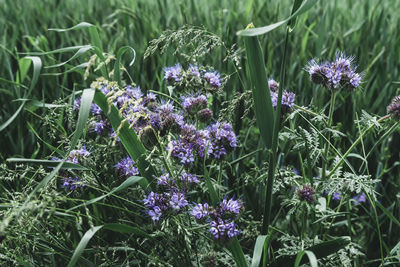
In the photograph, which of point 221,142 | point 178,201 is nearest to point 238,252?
point 178,201

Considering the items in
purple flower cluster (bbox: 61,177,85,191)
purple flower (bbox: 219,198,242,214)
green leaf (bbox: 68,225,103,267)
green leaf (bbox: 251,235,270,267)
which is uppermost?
green leaf (bbox: 68,225,103,267)

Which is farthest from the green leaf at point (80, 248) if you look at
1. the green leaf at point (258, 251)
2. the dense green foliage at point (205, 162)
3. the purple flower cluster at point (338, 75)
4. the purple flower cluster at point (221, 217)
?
the purple flower cluster at point (338, 75)

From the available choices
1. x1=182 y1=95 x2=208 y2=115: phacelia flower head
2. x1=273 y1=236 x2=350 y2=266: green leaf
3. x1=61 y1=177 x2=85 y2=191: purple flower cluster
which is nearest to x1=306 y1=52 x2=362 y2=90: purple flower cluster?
x1=182 y1=95 x2=208 y2=115: phacelia flower head

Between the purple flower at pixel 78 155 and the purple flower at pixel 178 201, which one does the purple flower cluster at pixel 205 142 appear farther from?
the purple flower at pixel 78 155

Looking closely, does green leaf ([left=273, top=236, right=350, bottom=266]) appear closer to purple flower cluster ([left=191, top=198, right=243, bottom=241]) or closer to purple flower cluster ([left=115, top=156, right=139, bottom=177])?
purple flower cluster ([left=191, top=198, right=243, bottom=241])

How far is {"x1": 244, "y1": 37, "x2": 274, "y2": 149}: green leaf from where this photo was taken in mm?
1447

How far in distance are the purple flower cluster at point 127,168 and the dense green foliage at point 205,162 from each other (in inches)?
1.3

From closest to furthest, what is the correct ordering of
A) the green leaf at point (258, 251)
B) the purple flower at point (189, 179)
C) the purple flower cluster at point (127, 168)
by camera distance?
1. the green leaf at point (258, 251)
2. the purple flower at point (189, 179)
3. the purple flower cluster at point (127, 168)

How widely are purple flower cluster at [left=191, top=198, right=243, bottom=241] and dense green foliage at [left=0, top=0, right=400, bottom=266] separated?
0.12ft

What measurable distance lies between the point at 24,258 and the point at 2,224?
0.46 m

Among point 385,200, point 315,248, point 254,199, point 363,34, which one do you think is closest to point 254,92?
point 315,248

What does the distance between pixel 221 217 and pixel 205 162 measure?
542 millimetres

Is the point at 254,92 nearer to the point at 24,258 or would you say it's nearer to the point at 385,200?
the point at 24,258

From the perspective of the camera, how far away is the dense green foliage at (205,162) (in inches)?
59.4
